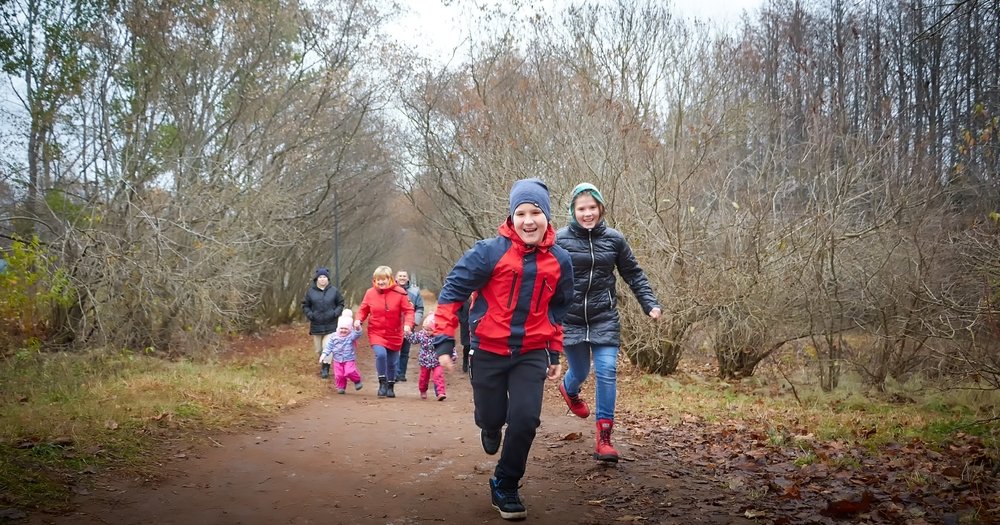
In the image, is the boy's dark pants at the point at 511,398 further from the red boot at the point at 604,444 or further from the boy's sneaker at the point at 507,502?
the red boot at the point at 604,444

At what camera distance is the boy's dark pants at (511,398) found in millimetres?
4242

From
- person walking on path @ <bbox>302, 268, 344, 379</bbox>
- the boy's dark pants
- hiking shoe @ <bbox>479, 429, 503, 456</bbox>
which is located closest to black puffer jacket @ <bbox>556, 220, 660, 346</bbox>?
the boy's dark pants

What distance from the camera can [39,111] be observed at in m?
11.6

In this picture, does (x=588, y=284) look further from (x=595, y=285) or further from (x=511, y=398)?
(x=511, y=398)

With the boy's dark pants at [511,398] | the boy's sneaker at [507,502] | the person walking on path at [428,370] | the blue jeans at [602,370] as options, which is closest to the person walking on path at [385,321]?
the person walking on path at [428,370]

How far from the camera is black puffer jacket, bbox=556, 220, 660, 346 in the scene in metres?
5.65

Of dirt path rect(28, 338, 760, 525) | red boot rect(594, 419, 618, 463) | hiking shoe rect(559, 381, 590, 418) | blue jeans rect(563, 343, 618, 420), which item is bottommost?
dirt path rect(28, 338, 760, 525)

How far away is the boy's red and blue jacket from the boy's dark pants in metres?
0.09

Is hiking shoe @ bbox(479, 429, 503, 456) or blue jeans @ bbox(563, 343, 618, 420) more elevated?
blue jeans @ bbox(563, 343, 618, 420)

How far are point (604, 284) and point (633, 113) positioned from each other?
812 centimetres

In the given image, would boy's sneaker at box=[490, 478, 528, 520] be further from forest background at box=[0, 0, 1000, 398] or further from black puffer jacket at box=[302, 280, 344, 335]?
black puffer jacket at box=[302, 280, 344, 335]

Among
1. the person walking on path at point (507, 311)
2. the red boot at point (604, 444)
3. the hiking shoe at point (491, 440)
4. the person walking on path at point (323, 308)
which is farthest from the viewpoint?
the person walking on path at point (323, 308)

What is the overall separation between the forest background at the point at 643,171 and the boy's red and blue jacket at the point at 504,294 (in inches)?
142

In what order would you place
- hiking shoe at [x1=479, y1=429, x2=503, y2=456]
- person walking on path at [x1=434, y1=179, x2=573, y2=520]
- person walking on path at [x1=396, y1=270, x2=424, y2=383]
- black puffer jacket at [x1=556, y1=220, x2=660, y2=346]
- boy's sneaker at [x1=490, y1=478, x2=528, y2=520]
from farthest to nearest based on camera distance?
person walking on path at [x1=396, y1=270, x2=424, y2=383]
black puffer jacket at [x1=556, y1=220, x2=660, y2=346]
hiking shoe at [x1=479, y1=429, x2=503, y2=456]
person walking on path at [x1=434, y1=179, x2=573, y2=520]
boy's sneaker at [x1=490, y1=478, x2=528, y2=520]
